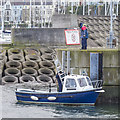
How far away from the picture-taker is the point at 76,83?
965 inches

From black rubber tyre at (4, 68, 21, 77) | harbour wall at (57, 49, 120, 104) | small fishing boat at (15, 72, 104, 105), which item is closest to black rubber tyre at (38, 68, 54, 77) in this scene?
black rubber tyre at (4, 68, 21, 77)

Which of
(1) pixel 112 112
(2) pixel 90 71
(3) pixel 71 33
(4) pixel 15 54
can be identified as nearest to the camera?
(1) pixel 112 112

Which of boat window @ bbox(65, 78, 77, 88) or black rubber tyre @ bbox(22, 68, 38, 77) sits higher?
boat window @ bbox(65, 78, 77, 88)

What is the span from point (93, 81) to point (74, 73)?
1343mm

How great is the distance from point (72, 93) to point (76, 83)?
68cm

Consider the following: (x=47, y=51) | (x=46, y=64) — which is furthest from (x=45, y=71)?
(x=47, y=51)

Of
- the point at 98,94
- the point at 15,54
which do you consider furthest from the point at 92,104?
the point at 15,54

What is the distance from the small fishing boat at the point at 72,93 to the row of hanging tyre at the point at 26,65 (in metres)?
6.52

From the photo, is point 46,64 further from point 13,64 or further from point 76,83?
point 76,83

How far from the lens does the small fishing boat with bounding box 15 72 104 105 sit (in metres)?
24.1

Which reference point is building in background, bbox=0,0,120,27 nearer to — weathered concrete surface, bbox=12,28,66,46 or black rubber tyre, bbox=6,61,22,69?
weathered concrete surface, bbox=12,28,66,46

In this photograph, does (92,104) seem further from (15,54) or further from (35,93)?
(15,54)

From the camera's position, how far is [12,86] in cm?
3023

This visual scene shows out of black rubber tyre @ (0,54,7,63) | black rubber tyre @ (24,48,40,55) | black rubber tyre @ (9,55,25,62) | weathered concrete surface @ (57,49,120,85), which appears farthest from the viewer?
black rubber tyre @ (24,48,40,55)
